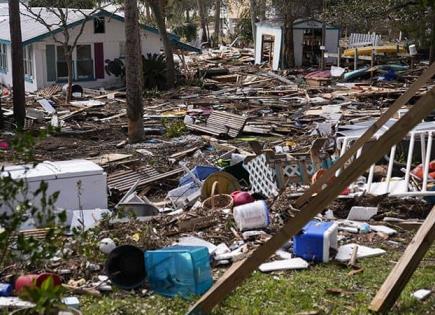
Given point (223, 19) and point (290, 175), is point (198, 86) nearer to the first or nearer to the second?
point (290, 175)

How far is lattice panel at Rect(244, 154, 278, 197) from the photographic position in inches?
460

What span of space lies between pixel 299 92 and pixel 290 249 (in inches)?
815

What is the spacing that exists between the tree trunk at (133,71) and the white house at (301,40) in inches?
860

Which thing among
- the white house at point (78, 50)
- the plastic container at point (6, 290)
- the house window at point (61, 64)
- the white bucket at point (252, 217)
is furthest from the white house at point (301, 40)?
the plastic container at point (6, 290)

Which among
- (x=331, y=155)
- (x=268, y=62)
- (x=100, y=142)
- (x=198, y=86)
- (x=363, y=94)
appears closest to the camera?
(x=331, y=155)

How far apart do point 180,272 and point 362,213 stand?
357 cm

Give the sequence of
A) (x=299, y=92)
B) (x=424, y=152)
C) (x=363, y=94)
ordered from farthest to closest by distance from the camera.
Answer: (x=299, y=92)
(x=363, y=94)
(x=424, y=152)

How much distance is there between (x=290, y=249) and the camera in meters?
7.95

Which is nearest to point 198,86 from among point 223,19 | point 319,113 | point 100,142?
point 319,113

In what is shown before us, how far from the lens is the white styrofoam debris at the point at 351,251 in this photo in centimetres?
764

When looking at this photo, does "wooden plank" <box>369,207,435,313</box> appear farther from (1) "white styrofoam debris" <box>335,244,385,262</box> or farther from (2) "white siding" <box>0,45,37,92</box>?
(2) "white siding" <box>0,45,37,92</box>

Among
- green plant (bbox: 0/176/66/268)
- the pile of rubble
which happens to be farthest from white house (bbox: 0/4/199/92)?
green plant (bbox: 0/176/66/268)

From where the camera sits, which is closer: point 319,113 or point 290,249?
point 290,249

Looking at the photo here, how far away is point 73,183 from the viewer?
10.5m
